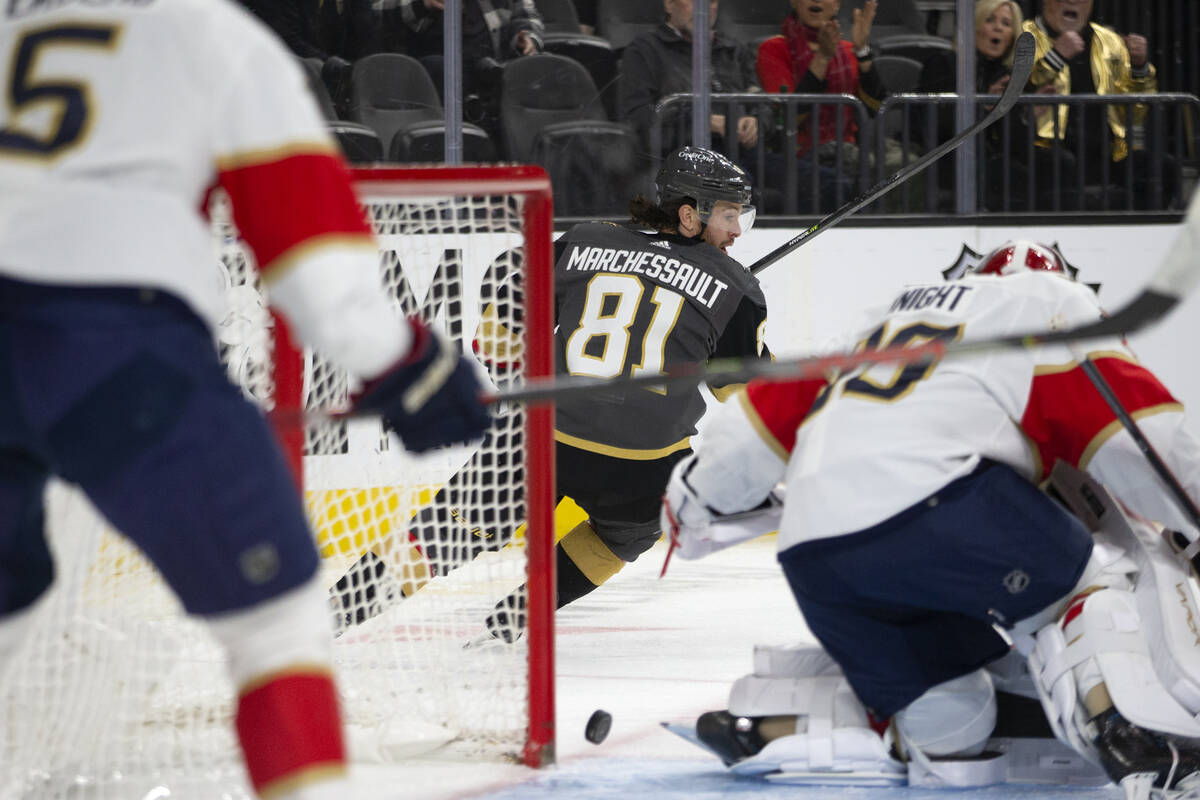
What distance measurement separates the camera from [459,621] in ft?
9.33

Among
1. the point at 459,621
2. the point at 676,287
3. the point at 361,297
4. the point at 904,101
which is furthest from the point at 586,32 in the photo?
the point at 361,297

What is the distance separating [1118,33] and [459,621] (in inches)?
160

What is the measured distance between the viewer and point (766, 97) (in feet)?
17.2

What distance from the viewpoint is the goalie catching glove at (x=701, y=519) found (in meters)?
2.38

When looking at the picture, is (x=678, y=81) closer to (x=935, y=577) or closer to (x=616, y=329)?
(x=616, y=329)

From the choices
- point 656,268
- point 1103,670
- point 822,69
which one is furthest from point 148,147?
point 822,69

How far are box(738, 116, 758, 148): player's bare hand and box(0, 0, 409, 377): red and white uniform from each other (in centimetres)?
403

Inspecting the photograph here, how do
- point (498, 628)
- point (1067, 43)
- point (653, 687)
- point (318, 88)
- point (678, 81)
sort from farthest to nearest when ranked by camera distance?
point (1067, 43) < point (678, 81) < point (318, 88) < point (653, 687) < point (498, 628)

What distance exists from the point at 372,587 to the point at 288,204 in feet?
5.24

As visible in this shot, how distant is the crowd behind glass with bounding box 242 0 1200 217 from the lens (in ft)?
16.5

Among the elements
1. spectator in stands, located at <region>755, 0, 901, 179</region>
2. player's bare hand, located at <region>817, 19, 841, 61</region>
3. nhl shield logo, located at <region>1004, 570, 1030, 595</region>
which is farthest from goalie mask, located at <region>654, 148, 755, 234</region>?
player's bare hand, located at <region>817, 19, 841, 61</region>

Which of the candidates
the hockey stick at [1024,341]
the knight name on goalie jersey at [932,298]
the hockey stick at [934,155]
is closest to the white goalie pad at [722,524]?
the knight name on goalie jersey at [932,298]

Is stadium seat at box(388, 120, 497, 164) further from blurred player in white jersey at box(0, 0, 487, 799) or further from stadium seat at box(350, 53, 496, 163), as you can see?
blurred player in white jersey at box(0, 0, 487, 799)

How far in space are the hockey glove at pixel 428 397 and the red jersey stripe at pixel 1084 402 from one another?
97cm
